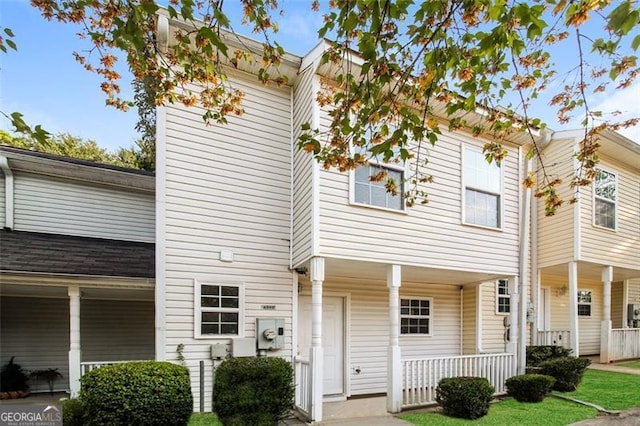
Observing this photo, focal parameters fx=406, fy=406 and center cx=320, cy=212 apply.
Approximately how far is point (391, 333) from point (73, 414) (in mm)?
4711

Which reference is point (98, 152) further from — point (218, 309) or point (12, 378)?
point (218, 309)

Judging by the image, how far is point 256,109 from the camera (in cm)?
745

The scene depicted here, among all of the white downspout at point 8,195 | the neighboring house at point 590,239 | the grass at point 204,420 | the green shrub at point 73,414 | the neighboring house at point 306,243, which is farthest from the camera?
the neighboring house at point 590,239

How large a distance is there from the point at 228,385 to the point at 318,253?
225 cm

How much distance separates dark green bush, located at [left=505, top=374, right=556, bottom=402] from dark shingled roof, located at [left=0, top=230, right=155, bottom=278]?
22.7ft

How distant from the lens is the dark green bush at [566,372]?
25.6 feet

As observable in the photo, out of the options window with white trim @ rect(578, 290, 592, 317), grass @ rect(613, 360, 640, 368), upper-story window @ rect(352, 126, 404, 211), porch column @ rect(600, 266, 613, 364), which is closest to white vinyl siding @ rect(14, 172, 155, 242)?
upper-story window @ rect(352, 126, 404, 211)

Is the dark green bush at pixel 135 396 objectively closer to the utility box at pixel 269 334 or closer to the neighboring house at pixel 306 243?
the neighboring house at pixel 306 243

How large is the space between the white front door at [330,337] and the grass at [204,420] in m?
2.11

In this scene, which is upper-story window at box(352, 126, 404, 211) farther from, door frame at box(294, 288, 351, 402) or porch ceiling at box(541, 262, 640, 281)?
porch ceiling at box(541, 262, 640, 281)

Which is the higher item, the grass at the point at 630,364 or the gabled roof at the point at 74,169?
the gabled roof at the point at 74,169

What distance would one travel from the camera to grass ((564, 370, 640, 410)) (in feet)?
22.4

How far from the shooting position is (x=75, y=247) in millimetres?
8148

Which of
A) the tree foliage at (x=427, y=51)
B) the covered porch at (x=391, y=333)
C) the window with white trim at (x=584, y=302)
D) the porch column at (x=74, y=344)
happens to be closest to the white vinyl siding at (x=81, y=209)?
the porch column at (x=74, y=344)
